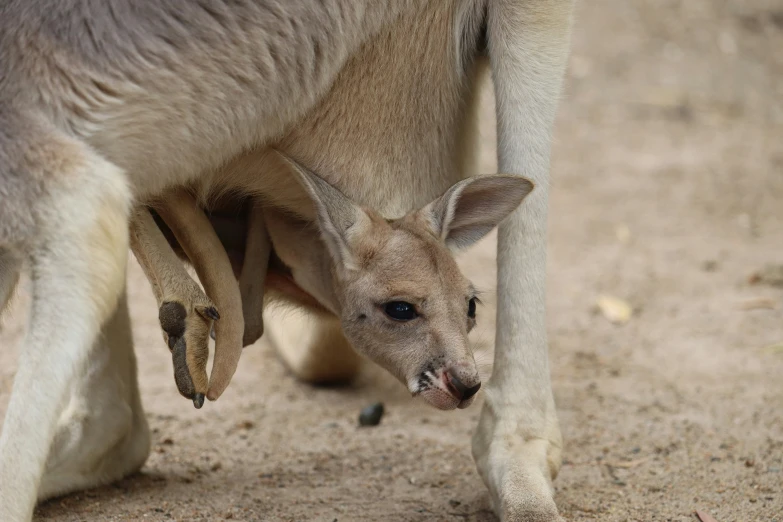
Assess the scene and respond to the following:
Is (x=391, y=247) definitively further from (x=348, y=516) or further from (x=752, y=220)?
(x=752, y=220)

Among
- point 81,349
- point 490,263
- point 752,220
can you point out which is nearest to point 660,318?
point 490,263

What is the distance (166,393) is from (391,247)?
1527 mm

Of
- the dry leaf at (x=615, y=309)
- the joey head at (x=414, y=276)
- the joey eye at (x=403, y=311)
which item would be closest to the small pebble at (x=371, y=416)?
the joey head at (x=414, y=276)

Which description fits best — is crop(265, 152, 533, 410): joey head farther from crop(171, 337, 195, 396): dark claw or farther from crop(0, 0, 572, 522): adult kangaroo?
crop(171, 337, 195, 396): dark claw

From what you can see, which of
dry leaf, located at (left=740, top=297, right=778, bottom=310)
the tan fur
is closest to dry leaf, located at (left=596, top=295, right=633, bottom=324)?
dry leaf, located at (left=740, top=297, right=778, bottom=310)

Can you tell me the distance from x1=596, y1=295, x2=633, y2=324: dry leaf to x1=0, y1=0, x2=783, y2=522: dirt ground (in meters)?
Answer: 0.03

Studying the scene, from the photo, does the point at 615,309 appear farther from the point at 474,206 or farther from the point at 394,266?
the point at 394,266

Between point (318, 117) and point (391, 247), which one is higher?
point (318, 117)

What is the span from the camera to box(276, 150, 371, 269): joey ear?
8.09 feet

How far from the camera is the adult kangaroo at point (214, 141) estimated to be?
79.1 inches

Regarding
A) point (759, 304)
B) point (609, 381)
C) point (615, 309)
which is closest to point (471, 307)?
point (609, 381)

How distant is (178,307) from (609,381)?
1.86 m

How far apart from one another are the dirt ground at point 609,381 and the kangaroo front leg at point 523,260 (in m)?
0.17

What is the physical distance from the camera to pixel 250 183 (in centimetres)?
260
